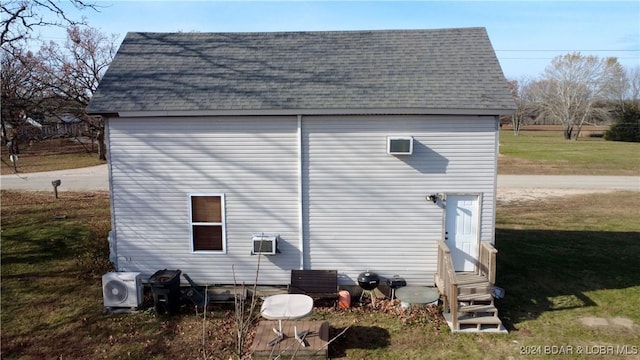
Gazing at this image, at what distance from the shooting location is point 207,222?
10109mm

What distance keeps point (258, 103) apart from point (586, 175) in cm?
2762

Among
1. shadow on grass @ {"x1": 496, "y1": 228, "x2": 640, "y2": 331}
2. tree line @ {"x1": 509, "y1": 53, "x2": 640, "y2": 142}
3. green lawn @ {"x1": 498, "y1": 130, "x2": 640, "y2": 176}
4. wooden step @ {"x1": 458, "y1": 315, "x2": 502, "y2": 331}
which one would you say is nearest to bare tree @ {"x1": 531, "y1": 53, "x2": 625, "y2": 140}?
tree line @ {"x1": 509, "y1": 53, "x2": 640, "y2": 142}

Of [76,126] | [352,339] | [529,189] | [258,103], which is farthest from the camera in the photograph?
[76,126]

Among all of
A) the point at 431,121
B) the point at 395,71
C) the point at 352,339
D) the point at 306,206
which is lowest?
the point at 352,339

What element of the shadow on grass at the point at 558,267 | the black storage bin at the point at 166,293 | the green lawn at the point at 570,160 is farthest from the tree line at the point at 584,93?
the black storage bin at the point at 166,293

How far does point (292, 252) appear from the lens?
1004 centimetres

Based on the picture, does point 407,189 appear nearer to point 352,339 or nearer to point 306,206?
point 306,206

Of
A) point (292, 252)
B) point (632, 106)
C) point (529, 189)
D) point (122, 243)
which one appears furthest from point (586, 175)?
point (632, 106)

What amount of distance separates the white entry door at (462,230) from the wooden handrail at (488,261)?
18 centimetres

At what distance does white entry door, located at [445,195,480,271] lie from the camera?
32.2ft

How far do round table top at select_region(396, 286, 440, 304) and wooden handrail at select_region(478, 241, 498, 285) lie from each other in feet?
3.57

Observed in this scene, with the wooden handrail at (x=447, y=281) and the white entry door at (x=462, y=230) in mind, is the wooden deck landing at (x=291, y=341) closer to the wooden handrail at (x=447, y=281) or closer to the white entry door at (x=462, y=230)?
the wooden handrail at (x=447, y=281)

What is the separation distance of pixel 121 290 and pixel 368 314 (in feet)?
16.7

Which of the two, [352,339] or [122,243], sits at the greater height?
[122,243]
